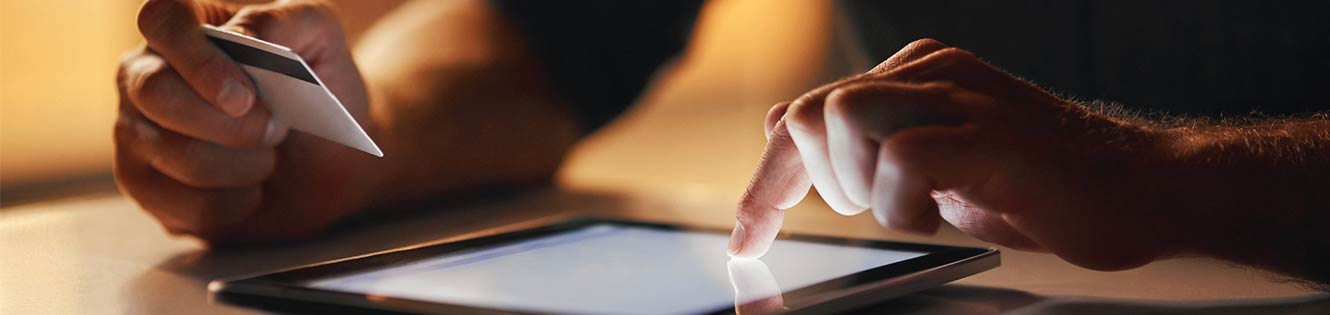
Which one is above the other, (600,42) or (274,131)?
(600,42)

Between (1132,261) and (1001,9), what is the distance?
527 mm

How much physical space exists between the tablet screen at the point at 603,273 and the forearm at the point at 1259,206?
0.12 m

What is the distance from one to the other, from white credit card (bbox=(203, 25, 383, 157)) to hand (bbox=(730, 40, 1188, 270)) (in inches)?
8.0

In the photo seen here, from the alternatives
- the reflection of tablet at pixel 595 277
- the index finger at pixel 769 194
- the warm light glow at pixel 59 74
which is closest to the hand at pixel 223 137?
the reflection of tablet at pixel 595 277

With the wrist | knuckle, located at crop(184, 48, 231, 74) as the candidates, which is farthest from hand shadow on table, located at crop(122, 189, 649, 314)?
the wrist

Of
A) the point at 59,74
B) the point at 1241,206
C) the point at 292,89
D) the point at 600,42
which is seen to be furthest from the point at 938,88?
the point at 59,74

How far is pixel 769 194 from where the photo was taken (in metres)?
0.51

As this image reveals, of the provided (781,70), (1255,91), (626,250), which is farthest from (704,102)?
(626,250)

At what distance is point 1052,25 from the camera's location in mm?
942

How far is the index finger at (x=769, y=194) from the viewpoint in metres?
0.51

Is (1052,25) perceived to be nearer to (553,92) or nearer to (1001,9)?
(1001,9)

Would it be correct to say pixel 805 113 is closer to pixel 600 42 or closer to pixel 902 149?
pixel 902 149

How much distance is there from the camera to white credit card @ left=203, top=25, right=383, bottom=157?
571 millimetres

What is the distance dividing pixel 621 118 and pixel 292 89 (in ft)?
1.97
